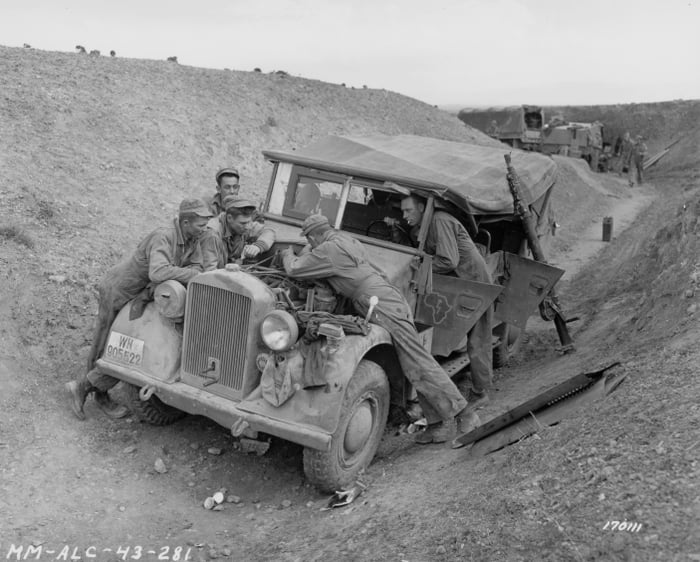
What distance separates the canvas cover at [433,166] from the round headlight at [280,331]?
1898 mm

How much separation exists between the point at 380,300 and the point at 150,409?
6.60 ft

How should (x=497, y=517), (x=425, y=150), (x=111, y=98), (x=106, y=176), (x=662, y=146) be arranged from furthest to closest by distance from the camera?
1. (x=662, y=146)
2. (x=111, y=98)
3. (x=106, y=176)
4. (x=425, y=150)
5. (x=497, y=517)

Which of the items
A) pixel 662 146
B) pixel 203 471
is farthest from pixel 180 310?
pixel 662 146

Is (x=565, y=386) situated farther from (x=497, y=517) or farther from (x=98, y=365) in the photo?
(x=98, y=365)

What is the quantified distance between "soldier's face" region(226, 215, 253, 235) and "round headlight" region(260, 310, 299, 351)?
54.6 inches

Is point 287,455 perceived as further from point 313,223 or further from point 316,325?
point 313,223

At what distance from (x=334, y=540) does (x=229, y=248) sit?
2.68 metres

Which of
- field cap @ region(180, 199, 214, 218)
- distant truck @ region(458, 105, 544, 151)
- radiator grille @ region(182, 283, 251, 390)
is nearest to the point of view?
radiator grille @ region(182, 283, 251, 390)

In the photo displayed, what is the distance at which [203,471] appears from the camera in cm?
505

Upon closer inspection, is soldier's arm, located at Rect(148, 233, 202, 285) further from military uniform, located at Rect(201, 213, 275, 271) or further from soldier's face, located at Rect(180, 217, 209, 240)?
military uniform, located at Rect(201, 213, 275, 271)

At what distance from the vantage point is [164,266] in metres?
5.00

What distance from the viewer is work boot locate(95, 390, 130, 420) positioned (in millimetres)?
5547

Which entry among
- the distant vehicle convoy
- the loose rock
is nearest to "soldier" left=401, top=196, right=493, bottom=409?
the loose rock

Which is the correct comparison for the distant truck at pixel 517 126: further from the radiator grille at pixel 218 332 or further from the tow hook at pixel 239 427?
the tow hook at pixel 239 427
